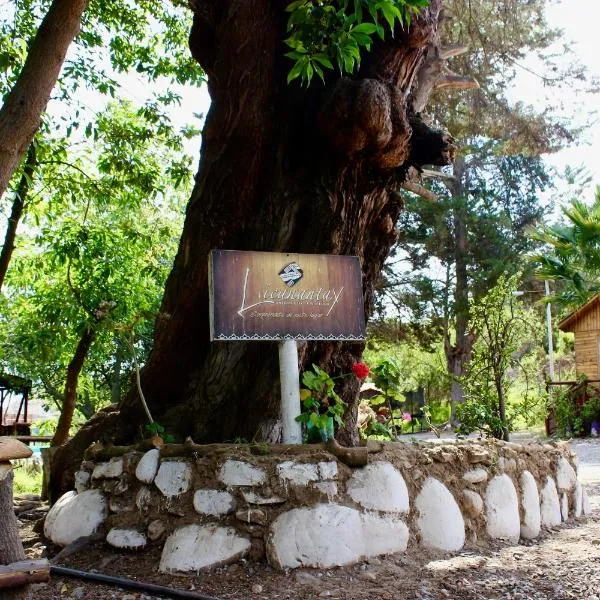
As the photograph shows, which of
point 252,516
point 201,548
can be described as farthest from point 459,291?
point 201,548

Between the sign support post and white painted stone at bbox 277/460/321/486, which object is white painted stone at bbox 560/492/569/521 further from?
white painted stone at bbox 277/460/321/486

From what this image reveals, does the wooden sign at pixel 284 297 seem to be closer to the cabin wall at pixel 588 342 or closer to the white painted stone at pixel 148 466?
the white painted stone at pixel 148 466

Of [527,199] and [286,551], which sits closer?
[286,551]

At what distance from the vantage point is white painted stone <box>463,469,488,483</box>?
16.9 feet

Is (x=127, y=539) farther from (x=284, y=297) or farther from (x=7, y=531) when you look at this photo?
(x=284, y=297)

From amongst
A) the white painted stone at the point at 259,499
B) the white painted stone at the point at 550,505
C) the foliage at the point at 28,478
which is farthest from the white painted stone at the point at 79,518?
the foliage at the point at 28,478

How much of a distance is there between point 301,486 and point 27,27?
24.8ft

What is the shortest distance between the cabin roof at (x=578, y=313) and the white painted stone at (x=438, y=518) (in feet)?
57.8

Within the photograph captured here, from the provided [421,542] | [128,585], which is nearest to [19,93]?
[128,585]

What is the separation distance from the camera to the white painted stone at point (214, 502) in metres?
4.31

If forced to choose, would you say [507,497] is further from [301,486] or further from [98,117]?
[98,117]

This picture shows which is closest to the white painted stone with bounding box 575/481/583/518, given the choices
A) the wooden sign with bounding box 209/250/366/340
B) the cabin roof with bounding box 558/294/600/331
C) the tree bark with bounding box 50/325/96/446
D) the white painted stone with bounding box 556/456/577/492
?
the white painted stone with bounding box 556/456/577/492

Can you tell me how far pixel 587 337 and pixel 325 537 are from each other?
66.0 ft

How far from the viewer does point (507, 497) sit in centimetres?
532
